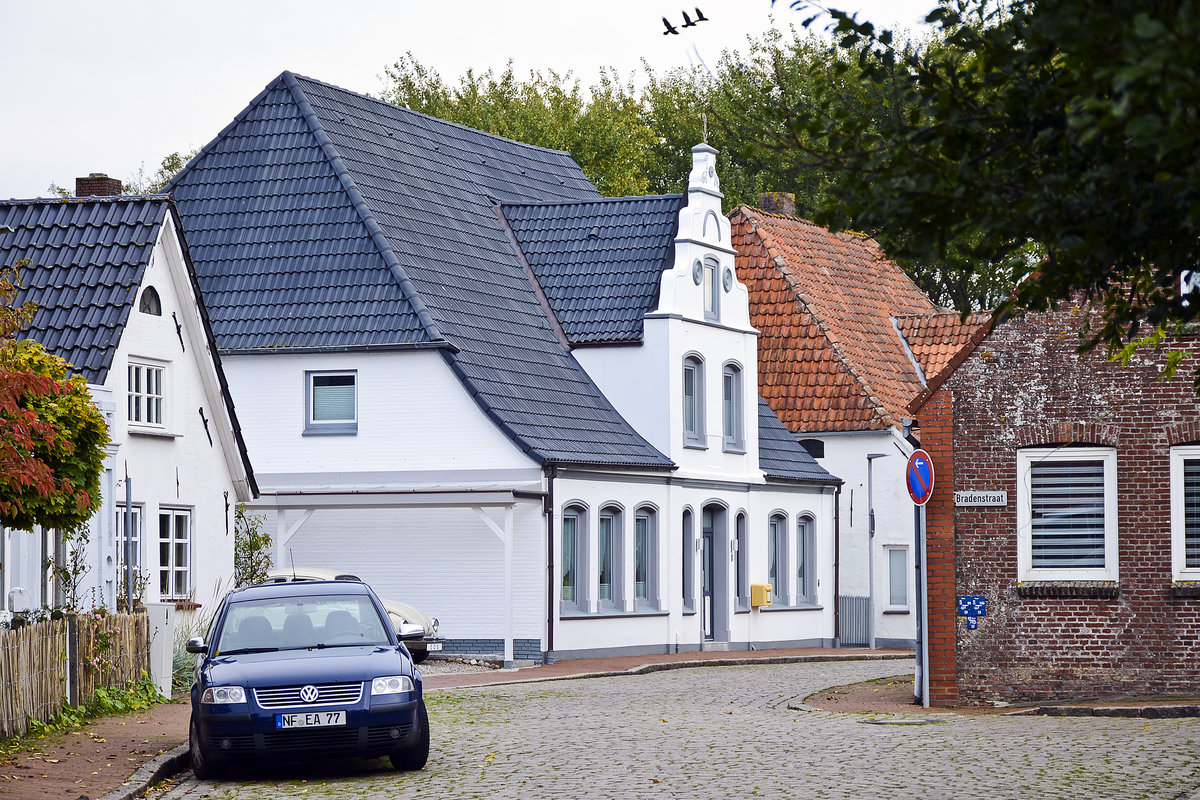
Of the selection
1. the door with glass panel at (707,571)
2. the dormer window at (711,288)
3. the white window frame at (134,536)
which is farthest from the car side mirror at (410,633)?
the dormer window at (711,288)

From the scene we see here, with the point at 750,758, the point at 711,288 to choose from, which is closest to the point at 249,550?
the point at 711,288

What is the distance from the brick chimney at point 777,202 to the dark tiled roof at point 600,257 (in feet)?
36.2

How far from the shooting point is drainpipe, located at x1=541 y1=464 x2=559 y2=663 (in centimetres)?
3052

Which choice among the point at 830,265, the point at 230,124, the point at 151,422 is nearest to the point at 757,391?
the point at 830,265

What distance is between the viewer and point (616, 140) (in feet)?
186

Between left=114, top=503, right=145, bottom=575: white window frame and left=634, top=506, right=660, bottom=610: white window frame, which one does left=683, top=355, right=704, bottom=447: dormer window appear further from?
left=114, top=503, right=145, bottom=575: white window frame

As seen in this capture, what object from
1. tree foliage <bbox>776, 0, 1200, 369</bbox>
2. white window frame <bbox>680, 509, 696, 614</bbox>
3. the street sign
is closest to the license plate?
tree foliage <bbox>776, 0, 1200, 369</bbox>

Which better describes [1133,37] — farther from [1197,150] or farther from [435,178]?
[435,178]

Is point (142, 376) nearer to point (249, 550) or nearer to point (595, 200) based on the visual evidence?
point (249, 550)

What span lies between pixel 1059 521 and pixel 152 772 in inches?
417

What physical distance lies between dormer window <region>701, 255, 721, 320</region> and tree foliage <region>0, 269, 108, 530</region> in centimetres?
2000

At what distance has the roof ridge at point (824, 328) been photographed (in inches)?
1523

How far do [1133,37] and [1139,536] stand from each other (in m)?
14.9

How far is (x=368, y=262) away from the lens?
3231cm
